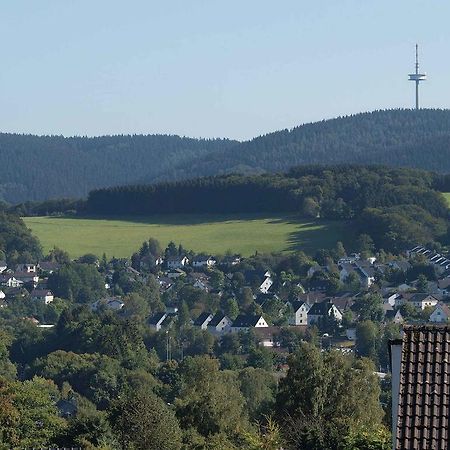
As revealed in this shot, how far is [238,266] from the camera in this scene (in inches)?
4924

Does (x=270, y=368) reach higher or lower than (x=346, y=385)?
lower

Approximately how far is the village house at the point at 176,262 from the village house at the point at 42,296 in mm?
15866

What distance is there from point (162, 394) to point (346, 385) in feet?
52.6

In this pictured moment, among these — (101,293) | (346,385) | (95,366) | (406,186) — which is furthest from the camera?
(406,186)

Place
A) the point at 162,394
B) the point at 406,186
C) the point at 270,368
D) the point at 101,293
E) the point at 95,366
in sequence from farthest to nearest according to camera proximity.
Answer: the point at 406,186
the point at 101,293
the point at 270,368
the point at 95,366
the point at 162,394

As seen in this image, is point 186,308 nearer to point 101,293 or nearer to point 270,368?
point 101,293

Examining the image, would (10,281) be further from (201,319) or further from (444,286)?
(444,286)

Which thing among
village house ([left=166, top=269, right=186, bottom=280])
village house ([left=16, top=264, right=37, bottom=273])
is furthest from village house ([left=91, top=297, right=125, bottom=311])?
village house ([left=16, top=264, right=37, bottom=273])

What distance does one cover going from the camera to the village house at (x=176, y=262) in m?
133

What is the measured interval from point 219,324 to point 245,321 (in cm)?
183

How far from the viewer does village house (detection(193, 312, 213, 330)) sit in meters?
99.2

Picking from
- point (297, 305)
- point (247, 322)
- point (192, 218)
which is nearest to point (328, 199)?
point (192, 218)

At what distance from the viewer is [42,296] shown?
11812 centimetres

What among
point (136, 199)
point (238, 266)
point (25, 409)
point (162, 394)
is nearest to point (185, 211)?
point (136, 199)
